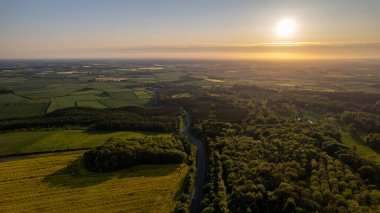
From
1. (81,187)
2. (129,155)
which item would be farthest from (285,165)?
(81,187)

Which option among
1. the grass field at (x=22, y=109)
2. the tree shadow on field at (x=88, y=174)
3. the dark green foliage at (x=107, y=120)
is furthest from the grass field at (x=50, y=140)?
the grass field at (x=22, y=109)

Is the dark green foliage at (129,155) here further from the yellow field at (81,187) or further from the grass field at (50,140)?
the grass field at (50,140)

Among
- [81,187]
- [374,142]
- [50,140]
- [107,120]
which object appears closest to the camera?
[81,187]

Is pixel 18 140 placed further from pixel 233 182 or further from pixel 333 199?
pixel 333 199

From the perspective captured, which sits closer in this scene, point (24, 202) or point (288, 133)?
point (24, 202)

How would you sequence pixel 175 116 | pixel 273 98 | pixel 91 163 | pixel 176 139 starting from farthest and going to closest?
pixel 273 98, pixel 175 116, pixel 176 139, pixel 91 163

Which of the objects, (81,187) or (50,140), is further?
(50,140)

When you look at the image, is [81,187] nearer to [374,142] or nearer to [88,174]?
[88,174]

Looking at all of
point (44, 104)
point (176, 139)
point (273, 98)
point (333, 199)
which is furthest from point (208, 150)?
point (44, 104)
